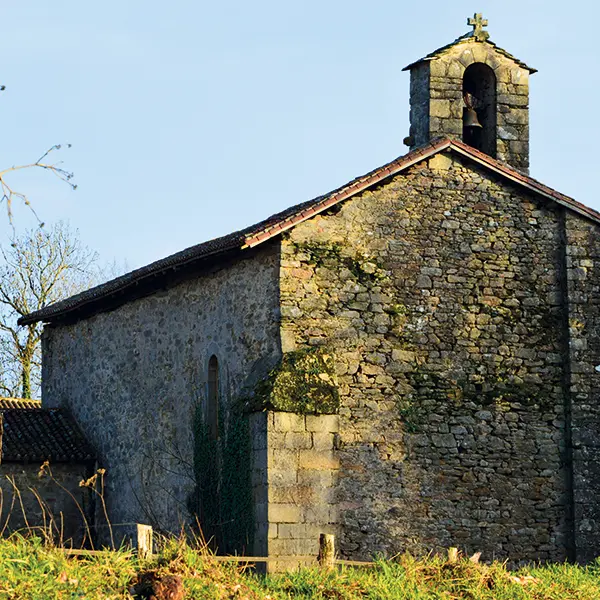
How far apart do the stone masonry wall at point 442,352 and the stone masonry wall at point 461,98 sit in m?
0.86

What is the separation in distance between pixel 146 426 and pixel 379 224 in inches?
221

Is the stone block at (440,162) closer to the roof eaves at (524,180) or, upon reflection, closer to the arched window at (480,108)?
the roof eaves at (524,180)

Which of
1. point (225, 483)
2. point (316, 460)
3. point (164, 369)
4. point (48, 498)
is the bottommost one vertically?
point (48, 498)

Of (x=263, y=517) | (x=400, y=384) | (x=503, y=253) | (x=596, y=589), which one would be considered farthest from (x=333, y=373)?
(x=596, y=589)

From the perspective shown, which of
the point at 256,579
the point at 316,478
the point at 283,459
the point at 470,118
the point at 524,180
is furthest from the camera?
the point at 470,118

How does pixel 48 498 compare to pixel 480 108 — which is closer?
pixel 480 108

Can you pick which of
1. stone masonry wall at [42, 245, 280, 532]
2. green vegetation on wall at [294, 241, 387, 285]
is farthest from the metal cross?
stone masonry wall at [42, 245, 280, 532]

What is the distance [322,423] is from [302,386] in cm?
56

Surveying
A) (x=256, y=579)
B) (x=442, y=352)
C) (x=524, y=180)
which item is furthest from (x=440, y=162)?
(x=256, y=579)

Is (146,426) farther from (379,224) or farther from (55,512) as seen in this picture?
(379,224)

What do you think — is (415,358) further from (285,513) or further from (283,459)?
(285,513)

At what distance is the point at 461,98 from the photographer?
19.4 m

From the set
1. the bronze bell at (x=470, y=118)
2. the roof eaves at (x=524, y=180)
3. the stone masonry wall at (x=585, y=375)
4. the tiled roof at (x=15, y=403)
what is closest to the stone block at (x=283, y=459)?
the stone masonry wall at (x=585, y=375)

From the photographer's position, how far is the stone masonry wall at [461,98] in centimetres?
1919
